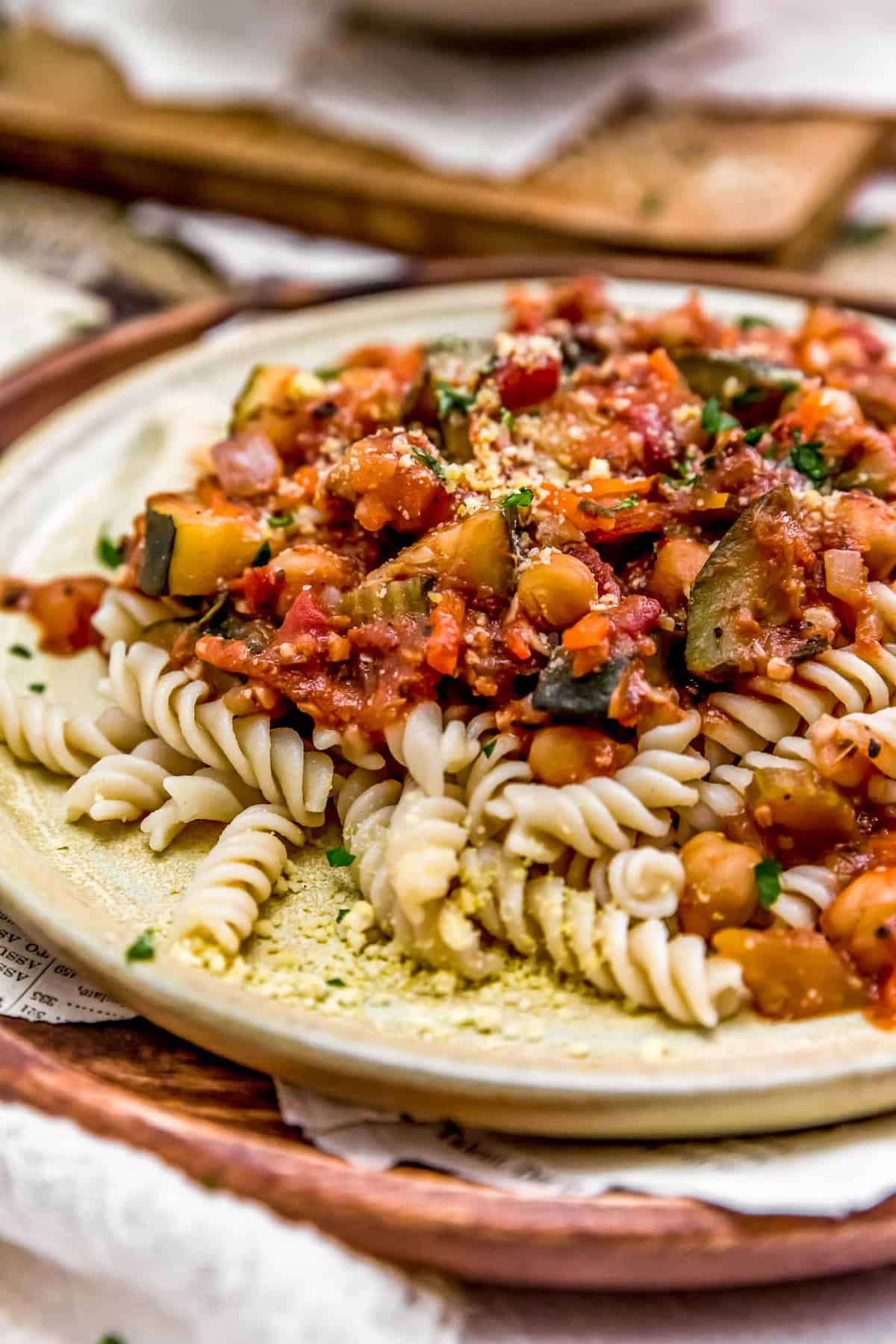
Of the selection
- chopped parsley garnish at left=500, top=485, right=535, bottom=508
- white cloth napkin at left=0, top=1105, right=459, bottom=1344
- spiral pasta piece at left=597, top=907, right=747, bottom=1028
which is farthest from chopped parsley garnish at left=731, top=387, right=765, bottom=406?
white cloth napkin at left=0, top=1105, right=459, bottom=1344

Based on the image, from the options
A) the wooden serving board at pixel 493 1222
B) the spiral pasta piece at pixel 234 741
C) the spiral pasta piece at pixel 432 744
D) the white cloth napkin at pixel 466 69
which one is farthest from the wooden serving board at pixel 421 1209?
the white cloth napkin at pixel 466 69

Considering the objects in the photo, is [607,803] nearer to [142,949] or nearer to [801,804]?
[801,804]

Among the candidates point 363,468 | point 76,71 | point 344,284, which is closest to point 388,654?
point 363,468

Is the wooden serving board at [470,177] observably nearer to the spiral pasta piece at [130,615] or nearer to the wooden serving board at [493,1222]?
the spiral pasta piece at [130,615]

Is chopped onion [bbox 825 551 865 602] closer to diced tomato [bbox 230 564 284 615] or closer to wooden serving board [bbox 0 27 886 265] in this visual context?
diced tomato [bbox 230 564 284 615]

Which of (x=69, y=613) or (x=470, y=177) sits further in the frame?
(x=470, y=177)

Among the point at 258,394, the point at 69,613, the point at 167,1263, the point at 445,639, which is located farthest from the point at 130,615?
the point at 167,1263
